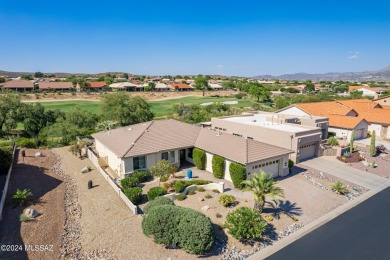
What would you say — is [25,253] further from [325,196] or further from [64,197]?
[325,196]

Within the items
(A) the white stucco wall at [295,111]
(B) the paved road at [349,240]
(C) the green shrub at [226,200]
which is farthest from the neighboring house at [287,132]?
(C) the green shrub at [226,200]

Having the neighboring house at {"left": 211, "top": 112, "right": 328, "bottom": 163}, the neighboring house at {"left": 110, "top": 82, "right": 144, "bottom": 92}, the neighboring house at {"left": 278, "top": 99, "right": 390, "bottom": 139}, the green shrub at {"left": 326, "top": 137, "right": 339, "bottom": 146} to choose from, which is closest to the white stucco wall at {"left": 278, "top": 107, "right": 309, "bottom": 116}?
the neighboring house at {"left": 278, "top": 99, "right": 390, "bottom": 139}

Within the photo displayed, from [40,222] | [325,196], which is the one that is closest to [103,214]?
[40,222]

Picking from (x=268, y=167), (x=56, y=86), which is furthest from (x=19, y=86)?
(x=268, y=167)

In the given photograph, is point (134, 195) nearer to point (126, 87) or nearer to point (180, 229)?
point (180, 229)

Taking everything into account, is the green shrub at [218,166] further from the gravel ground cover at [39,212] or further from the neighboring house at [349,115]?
the neighboring house at [349,115]

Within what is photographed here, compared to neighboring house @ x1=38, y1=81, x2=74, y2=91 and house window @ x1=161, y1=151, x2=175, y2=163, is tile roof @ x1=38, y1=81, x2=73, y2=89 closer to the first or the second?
neighboring house @ x1=38, y1=81, x2=74, y2=91
